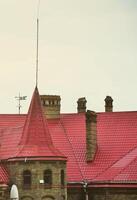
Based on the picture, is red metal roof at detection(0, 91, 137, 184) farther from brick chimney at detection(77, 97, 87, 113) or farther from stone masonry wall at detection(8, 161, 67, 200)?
brick chimney at detection(77, 97, 87, 113)

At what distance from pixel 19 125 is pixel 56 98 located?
4.16 metres

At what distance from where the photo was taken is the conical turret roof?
4831 centimetres

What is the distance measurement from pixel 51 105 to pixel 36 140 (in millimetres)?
10457

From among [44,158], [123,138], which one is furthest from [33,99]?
[123,138]

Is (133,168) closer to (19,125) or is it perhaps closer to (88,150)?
(88,150)

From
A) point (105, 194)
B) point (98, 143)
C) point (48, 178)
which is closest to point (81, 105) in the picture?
point (98, 143)

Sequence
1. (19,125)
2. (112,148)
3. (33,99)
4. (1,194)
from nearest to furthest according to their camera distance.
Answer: (1,194) → (33,99) → (112,148) → (19,125)

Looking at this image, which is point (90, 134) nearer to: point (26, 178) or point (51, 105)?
point (51, 105)

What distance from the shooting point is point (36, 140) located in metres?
49.2

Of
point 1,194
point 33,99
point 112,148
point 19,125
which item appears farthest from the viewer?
point 19,125

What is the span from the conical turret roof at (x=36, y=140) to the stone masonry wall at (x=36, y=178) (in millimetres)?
502

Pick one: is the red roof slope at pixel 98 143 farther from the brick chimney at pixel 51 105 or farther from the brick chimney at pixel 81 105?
the brick chimney at pixel 81 105

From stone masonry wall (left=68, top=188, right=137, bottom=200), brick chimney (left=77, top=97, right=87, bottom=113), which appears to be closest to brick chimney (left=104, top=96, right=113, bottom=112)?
brick chimney (left=77, top=97, right=87, bottom=113)

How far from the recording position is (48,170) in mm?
48438
